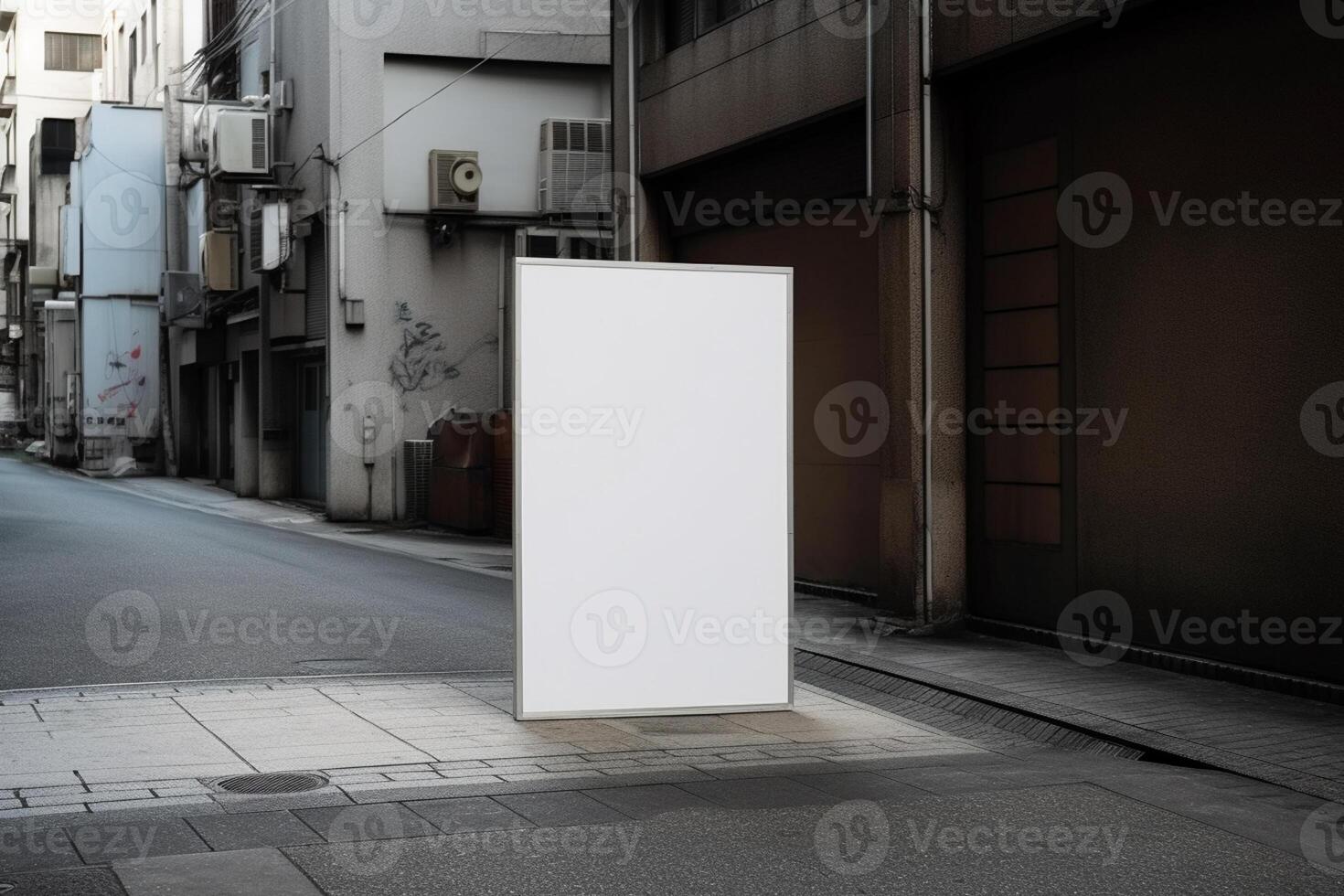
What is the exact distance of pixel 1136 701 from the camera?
8922 millimetres

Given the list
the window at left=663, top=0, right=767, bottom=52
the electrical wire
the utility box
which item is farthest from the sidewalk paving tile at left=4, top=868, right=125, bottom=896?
the electrical wire

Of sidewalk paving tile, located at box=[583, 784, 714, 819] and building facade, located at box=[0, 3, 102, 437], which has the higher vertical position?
building facade, located at box=[0, 3, 102, 437]

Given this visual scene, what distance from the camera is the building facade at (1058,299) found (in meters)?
9.13

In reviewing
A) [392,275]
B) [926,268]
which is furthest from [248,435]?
[926,268]

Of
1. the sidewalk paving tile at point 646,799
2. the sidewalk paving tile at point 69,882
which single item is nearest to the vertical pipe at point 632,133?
the sidewalk paving tile at point 646,799

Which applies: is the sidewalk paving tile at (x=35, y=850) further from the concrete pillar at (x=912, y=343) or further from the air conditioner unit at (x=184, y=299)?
the air conditioner unit at (x=184, y=299)

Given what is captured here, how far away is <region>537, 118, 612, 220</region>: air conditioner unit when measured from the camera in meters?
24.1

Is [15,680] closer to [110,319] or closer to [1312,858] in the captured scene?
[1312,858]

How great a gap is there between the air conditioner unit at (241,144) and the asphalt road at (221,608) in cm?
827

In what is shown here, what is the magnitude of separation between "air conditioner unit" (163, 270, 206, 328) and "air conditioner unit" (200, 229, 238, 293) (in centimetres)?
360

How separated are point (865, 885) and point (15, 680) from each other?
6.02 meters

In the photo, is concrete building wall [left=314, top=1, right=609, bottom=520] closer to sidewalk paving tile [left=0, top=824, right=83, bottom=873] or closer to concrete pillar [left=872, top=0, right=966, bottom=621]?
concrete pillar [left=872, top=0, right=966, bottom=621]

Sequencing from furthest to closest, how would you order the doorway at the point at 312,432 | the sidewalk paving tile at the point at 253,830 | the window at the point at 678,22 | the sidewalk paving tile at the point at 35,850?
the doorway at the point at 312,432 → the window at the point at 678,22 → the sidewalk paving tile at the point at 253,830 → the sidewalk paving tile at the point at 35,850

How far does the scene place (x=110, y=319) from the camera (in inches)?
1575
